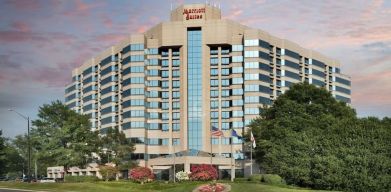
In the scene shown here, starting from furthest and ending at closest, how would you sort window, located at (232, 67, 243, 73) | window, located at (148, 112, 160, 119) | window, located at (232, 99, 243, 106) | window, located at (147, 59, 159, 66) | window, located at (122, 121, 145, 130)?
window, located at (147, 59, 159, 66), window, located at (148, 112, 160, 119), window, located at (232, 67, 243, 73), window, located at (232, 99, 243, 106), window, located at (122, 121, 145, 130)

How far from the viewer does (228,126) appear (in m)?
176

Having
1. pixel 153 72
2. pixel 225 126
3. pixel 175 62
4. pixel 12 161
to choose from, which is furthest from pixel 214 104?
pixel 12 161

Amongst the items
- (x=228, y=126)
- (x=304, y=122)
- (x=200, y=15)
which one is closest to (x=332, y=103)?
(x=304, y=122)

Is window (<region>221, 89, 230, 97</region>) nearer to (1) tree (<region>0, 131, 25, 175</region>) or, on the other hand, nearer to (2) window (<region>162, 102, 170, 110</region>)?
(2) window (<region>162, 102, 170, 110</region>)

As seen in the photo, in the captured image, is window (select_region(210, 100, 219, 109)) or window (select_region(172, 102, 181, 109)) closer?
window (select_region(210, 100, 219, 109))

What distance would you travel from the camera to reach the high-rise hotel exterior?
174500 mm

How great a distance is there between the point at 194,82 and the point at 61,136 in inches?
2656

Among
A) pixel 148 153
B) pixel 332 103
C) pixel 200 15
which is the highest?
pixel 200 15

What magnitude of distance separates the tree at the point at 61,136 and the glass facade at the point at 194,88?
5569 centimetres

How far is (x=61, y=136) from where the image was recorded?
11681 centimetres

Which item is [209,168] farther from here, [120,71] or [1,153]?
[120,71]

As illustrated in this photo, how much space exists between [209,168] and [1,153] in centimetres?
6781

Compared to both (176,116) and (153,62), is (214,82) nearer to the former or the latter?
(176,116)

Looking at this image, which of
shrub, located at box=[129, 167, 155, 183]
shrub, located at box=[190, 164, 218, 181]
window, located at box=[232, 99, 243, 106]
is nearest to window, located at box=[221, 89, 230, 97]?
window, located at box=[232, 99, 243, 106]
